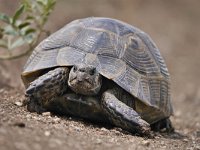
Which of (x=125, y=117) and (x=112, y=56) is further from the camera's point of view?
(x=112, y=56)

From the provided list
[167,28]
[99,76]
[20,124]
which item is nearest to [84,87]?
[99,76]

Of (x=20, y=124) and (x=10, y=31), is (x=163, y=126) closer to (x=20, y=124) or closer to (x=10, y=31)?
(x=10, y=31)

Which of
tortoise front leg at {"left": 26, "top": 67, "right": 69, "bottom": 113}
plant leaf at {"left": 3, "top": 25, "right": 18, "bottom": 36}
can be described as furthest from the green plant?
tortoise front leg at {"left": 26, "top": 67, "right": 69, "bottom": 113}

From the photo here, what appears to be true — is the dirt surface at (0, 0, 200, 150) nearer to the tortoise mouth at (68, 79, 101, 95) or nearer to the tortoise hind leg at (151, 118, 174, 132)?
the tortoise hind leg at (151, 118, 174, 132)

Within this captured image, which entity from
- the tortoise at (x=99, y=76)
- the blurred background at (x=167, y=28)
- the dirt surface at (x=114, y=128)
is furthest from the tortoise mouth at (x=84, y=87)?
the blurred background at (x=167, y=28)

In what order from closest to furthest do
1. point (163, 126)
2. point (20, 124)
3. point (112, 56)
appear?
1. point (20, 124)
2. point (112, 56)
3. point (163, 126)

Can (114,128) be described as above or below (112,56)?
below

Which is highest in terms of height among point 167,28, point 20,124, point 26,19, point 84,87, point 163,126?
point 26,19

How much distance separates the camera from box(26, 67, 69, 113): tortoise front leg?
6.20 m

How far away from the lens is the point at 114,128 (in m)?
6.27

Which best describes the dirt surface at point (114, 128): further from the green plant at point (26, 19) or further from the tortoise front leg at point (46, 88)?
the green plant at point (26, 19)

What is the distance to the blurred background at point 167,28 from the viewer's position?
1038 centimetres

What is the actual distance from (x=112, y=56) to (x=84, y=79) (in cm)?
54

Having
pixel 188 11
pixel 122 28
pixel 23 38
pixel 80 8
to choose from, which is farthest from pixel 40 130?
pixel 188 11
